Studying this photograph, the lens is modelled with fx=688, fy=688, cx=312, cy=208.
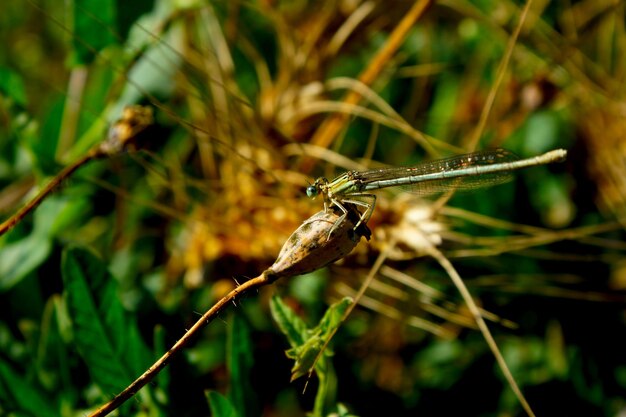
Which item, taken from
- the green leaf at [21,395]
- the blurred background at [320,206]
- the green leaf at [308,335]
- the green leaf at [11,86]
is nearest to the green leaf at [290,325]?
the green leaf at [308,335]

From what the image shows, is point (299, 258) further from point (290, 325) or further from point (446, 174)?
point (446, 174)

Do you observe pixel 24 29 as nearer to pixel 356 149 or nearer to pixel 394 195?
pixel 356 149

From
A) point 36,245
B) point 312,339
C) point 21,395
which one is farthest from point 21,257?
point 312,339

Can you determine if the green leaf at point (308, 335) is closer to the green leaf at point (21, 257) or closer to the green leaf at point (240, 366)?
the green leaf at point (240, 366)

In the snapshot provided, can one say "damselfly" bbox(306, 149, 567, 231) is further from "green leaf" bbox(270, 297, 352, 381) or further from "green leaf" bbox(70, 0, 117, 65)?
"green leaf" bbox(70, 0, 117, 65)

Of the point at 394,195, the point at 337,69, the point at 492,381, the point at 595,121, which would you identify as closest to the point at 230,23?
the point at 337,69

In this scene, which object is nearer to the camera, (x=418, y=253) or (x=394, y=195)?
(x=418, y=253)
